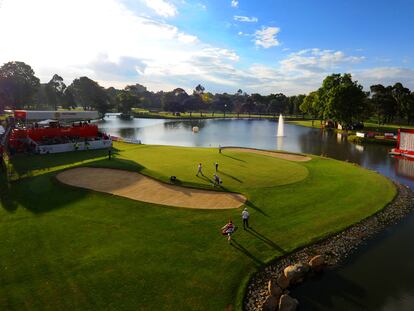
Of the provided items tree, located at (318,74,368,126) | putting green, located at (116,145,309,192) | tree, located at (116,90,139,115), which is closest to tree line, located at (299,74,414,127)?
tree, located at (318,74,368,126)

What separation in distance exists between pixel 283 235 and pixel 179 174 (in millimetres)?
16104

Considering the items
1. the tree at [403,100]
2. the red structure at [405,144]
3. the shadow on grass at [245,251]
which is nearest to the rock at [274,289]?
the shadow on grass at [245,251]

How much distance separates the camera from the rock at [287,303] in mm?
15094

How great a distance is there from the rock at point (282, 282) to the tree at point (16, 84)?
394 ft

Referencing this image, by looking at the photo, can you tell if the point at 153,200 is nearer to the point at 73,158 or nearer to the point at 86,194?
the point at 86,194

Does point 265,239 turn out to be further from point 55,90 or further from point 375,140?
point 55,90

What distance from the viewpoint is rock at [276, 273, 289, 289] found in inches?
666

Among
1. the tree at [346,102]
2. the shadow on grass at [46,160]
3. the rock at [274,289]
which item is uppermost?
the tree at [346,102]

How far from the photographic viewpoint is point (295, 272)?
696 inches

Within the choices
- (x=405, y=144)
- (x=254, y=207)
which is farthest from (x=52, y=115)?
(x=405, y=144)

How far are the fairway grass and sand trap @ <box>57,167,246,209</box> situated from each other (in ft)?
4.12

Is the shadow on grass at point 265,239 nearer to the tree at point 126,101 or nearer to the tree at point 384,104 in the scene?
the tree at point 384,104

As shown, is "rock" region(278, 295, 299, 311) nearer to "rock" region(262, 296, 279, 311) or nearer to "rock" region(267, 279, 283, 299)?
"rock" region(262, 296, 279, 311)

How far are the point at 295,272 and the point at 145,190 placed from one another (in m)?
17.3
